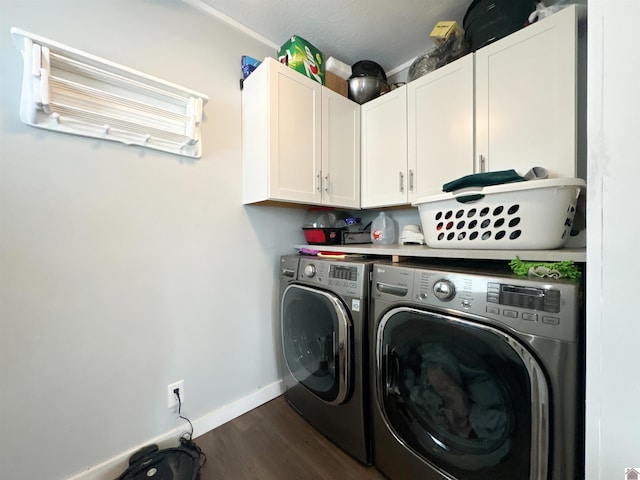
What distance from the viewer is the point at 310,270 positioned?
137cm

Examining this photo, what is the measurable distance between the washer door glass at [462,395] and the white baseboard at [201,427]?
36.1 inches

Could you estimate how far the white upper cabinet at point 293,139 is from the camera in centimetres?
134

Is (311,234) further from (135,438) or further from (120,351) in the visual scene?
(135,438)

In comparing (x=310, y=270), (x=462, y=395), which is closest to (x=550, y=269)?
(x=462, y=395)

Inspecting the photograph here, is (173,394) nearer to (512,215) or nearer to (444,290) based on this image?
(444,290)

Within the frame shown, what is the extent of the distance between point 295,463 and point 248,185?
58.6 inches

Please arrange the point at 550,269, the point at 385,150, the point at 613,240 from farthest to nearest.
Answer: the point at 385,150 → the point at 550,269 → the point at 613,240

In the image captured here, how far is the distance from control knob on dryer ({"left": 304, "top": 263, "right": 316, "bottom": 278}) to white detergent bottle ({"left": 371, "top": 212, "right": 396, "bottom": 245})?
0.70m

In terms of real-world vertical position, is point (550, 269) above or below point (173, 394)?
above

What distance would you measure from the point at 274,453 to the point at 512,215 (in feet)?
5.12

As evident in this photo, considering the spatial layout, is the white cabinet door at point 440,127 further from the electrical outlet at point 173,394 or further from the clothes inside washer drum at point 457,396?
the electrical outlet at point 173,394

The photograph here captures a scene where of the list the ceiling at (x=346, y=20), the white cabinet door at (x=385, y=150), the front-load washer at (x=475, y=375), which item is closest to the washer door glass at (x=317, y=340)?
the front-load washer at (x=475, y=375)

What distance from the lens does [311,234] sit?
5.69 feet

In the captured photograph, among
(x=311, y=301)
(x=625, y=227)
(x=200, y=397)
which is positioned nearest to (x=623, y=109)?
(x=625, y=227)
